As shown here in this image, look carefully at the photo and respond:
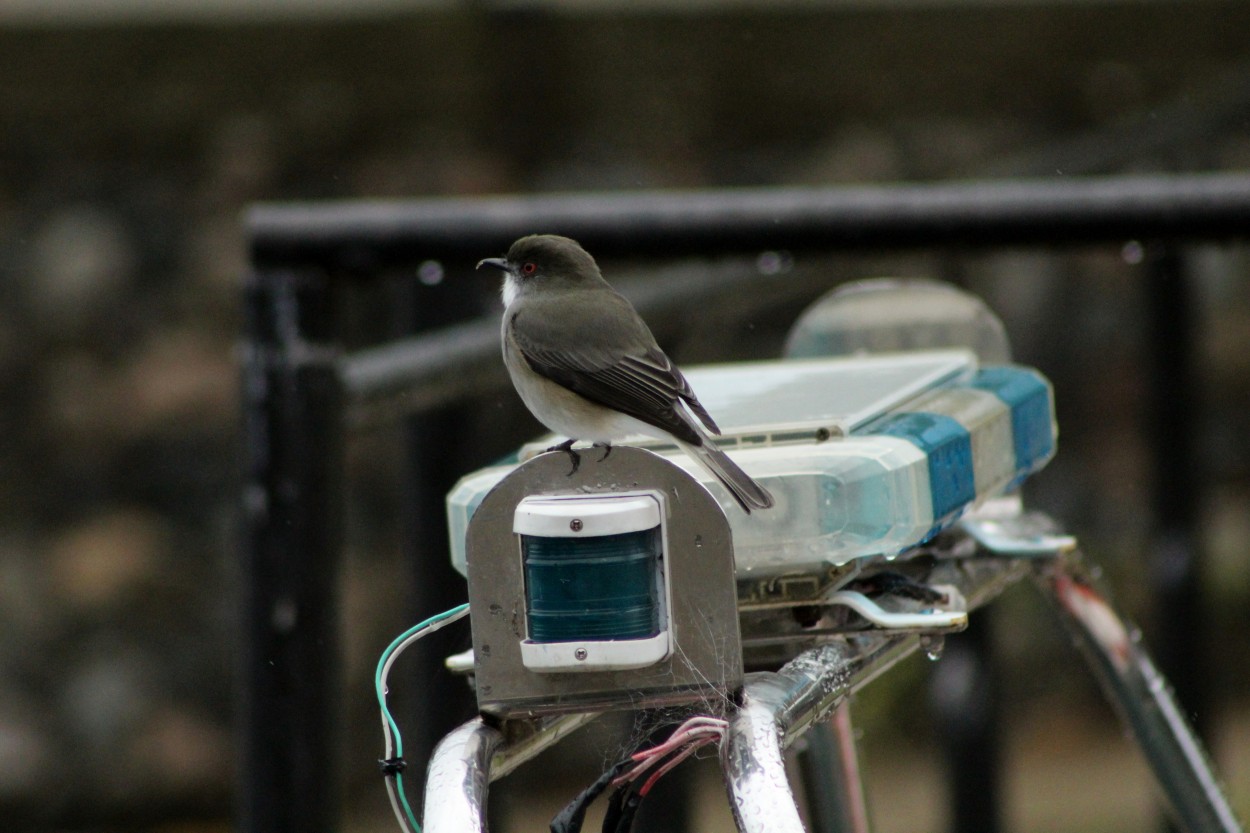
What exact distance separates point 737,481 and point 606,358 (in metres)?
0.37

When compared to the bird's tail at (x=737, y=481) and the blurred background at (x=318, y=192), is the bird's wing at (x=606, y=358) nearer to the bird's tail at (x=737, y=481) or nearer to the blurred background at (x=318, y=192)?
the bird's tail at (x=737, y=481)

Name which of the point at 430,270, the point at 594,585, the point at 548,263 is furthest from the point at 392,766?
the point at 430,270

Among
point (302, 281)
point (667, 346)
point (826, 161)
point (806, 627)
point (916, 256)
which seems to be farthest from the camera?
point (826, 161)

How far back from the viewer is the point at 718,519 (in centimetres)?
92

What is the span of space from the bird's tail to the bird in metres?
0.13

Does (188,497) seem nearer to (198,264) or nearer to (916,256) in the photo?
(198,264)

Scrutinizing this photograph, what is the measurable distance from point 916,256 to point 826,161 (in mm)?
2296

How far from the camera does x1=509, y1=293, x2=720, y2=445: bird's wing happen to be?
4.59 feet

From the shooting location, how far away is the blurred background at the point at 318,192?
13.2 feet

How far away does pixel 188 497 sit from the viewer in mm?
4090

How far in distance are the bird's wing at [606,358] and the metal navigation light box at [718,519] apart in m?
0.05

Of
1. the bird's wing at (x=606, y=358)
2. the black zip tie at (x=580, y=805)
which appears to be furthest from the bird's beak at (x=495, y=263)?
the black zip tie at (x=580, y=805)

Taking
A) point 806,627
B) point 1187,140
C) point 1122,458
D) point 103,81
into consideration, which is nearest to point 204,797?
point 103,81

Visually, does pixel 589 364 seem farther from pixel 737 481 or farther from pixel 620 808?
pixel 620 808
